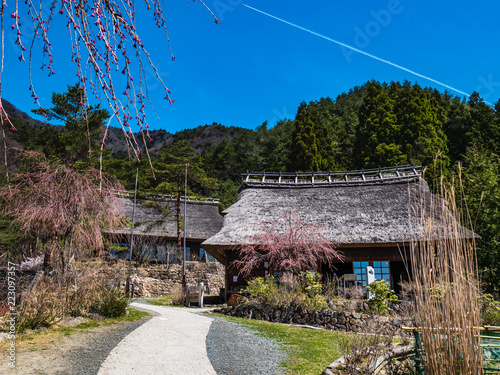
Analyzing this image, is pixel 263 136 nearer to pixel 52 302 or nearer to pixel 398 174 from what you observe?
pixel 398 174

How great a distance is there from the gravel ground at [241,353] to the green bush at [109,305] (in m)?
2.22

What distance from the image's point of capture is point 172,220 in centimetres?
2762

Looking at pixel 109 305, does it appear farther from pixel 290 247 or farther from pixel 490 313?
pixel 490 313

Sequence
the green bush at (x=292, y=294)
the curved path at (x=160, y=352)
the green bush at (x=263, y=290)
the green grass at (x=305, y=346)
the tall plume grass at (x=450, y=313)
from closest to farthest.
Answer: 1. the tall plume grass at (x=450, y=313)
2. the curved path at (x=160, y=352)
3. the green grass at (x=305, y=346)
4. the green bush at (x=292, y=294)
5. the green bush at (x=263, y=290)

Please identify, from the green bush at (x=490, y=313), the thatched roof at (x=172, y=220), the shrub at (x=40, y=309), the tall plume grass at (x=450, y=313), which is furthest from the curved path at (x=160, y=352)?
the thatched roof at (x=172, y=220)

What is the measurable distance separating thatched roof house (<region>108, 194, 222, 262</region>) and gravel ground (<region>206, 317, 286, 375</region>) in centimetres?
1765

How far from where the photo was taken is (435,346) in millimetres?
3945

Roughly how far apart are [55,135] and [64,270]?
14629 millimetres

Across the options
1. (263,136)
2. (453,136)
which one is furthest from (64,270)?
(263,136)

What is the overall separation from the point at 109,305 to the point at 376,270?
1120 cm

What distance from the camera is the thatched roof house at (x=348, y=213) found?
1592 cm

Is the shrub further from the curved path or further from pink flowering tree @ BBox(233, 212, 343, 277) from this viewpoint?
pink flowering tree @ BBox(233, 212, 343, 277)

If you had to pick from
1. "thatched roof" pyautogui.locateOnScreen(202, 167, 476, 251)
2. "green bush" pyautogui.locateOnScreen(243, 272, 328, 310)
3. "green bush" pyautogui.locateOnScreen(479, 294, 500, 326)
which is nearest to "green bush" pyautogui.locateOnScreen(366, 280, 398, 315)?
"green bush" pyautogui.locateOnScreen(243, 272, 328, 310)

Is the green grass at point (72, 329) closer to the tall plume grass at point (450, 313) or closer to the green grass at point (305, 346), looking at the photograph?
the green grass at point (305, 346)
